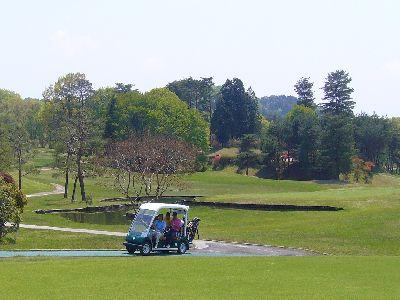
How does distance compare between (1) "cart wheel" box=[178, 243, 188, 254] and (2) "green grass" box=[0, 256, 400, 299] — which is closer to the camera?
(2) "green grass" box=[0, 256, 400, 299]

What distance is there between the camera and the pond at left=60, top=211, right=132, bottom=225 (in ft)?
171

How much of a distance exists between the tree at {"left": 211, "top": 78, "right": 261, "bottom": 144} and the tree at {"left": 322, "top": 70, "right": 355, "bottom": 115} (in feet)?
Answer: 50.8

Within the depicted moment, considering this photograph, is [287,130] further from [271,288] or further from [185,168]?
[271,288]

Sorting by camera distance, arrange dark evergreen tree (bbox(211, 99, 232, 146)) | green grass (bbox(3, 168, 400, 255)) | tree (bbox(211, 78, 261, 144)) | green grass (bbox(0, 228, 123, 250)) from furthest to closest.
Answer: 1. dark evergreen tree (bbox(211, 99, 232, 146))
2. tree (bbox(211, 78, 261, 144))
3. green grass (bbox(3, 168, 400, 255))
4. green grass (bbox(0, 228, 123, 250))

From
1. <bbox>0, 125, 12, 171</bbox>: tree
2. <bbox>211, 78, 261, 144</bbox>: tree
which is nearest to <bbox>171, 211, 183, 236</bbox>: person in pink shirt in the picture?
<bbox>0, 125, 12, 171</bbox>: tree

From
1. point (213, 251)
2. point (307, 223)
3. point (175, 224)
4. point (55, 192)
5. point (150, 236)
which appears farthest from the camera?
point (55, 192)

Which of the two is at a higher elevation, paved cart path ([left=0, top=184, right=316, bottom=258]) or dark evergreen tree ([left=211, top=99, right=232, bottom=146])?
dark evergreen tree ([left=211, top=99, right=232, bottom=146])

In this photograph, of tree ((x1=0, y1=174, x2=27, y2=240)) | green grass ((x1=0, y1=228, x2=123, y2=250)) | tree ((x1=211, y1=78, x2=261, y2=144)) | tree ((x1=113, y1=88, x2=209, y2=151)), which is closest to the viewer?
green grass ((x1=0, y1=228, x2=123, y2=250))

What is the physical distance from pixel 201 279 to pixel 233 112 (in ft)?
382

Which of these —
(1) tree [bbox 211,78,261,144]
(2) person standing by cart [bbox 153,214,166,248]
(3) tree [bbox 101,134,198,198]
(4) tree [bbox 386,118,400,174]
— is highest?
(1) tree [bbox 211,78,261,144]

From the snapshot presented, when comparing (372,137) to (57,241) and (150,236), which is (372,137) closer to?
(57,241)

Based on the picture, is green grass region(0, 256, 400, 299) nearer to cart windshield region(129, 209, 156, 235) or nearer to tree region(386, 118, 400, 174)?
cart windshield region(129, 209, 156, 235)

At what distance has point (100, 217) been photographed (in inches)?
2199

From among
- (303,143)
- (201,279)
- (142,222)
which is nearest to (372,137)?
(303,143)
